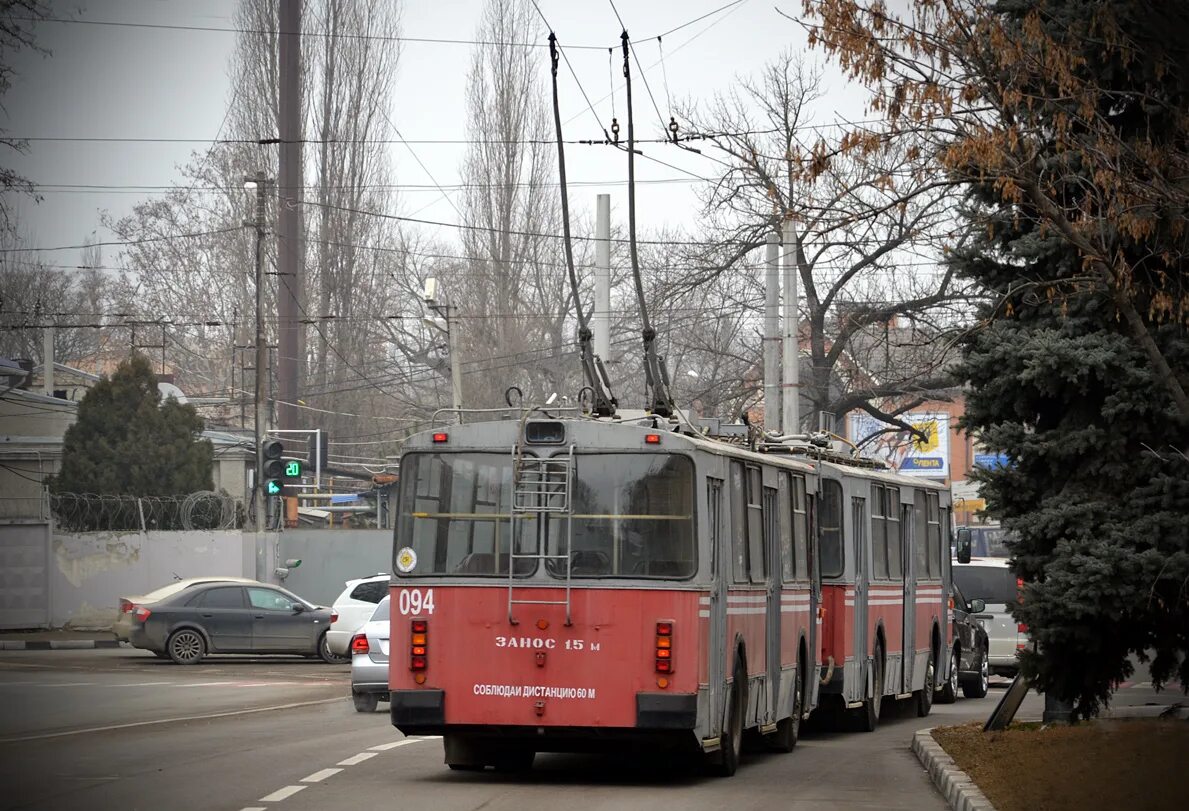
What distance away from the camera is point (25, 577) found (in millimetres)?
41844

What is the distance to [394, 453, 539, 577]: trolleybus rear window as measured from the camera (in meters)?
13.9

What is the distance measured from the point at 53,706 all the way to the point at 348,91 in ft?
144

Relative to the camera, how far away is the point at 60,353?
2758 inches

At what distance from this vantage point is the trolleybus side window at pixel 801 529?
1759 cm

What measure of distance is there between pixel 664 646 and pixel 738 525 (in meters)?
1.95

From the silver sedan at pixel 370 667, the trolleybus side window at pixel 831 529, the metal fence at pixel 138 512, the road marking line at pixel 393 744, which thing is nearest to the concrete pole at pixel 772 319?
the silver sedan at pixel 370 667

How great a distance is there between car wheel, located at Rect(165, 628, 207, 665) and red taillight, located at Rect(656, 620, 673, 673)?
2008cm

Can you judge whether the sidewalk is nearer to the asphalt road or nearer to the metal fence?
the metal fence

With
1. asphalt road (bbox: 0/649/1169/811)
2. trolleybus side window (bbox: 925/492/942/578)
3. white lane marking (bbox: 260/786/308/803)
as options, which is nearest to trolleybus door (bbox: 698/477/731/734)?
asphalt road (bbox: 0/649/1169/811)

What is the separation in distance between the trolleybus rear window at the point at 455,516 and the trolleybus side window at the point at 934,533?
11.0 metres

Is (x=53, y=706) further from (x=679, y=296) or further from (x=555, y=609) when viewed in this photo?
(x=679, y=296)

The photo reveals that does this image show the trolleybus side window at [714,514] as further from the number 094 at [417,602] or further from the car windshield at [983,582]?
the car windshield at [983,582]

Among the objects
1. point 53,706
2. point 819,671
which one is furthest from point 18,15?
point 53,706

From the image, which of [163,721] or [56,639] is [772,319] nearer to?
[163,721]
